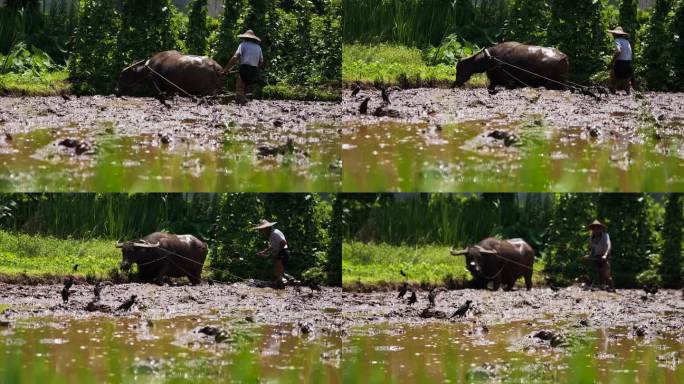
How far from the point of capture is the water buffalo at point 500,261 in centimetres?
1616

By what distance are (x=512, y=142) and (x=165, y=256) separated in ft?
15.1

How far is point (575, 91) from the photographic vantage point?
1659cm

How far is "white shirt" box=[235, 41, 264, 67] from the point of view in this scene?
1628 centimetres

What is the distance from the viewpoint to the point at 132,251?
15930mm

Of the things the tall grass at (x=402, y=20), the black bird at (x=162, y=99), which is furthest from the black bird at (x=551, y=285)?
the black bird at (x=162, y=99)

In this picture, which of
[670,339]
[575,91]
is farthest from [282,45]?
[670,339]

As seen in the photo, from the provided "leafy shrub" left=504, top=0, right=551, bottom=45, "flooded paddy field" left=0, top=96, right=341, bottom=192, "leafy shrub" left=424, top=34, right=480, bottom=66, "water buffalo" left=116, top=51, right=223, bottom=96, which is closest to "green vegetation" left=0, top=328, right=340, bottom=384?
"flooded paddy field" left=0, top=96, right=341, bottom=192

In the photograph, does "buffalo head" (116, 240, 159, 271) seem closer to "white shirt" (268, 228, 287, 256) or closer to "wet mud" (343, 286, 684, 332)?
"white shirt" (268, 228, 287, 256)

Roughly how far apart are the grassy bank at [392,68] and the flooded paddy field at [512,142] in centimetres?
32

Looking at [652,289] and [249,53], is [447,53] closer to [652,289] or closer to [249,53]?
[249,53]

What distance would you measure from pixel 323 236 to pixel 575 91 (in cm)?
350

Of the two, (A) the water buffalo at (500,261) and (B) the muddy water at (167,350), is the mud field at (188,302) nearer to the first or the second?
(B) the muddy water at (167,350)

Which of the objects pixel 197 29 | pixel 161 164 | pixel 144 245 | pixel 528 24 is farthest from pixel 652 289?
pixel 197 29

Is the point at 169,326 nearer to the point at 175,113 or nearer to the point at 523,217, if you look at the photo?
the point at 175,113
